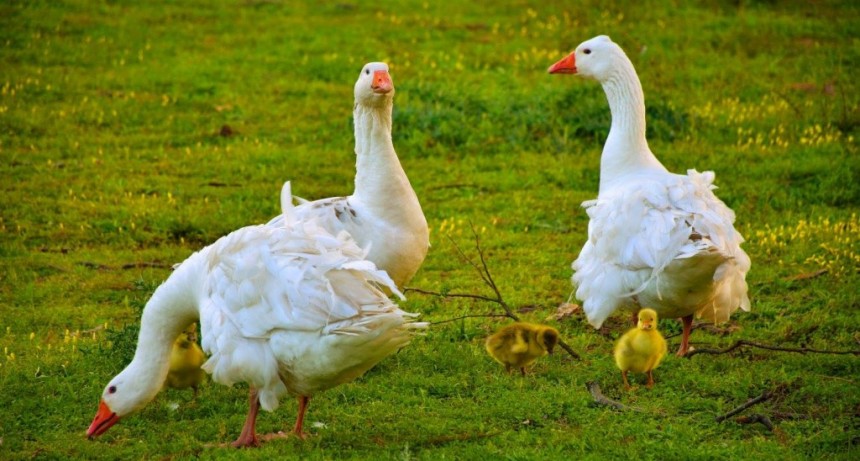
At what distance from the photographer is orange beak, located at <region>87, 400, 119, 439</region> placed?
6.20m

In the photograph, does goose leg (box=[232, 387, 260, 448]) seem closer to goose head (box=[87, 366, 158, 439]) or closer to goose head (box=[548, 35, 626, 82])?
goose head (box=[87, 366, 158, 439])

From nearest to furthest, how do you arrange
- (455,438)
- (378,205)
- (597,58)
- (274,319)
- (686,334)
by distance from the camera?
(274,319) → (455,438) → (378,205) → (686,334) → (597,58)

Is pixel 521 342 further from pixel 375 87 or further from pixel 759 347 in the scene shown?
pixel 375 87

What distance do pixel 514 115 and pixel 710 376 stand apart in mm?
6790

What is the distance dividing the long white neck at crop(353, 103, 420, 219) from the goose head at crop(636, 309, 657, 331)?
174cm

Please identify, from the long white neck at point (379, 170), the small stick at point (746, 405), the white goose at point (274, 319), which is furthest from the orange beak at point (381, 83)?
the small stick at point (746, 405)

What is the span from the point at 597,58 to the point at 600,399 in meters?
3.25

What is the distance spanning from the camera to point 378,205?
24.8 ft

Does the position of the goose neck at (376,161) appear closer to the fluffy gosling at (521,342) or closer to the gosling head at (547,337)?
the fluffy gosling at (521,342)

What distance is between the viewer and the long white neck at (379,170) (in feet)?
24.8

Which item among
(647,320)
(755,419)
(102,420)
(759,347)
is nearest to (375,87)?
(647,320)

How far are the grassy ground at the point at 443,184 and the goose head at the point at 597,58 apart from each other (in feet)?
6.00

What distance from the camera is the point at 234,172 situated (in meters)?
12.4

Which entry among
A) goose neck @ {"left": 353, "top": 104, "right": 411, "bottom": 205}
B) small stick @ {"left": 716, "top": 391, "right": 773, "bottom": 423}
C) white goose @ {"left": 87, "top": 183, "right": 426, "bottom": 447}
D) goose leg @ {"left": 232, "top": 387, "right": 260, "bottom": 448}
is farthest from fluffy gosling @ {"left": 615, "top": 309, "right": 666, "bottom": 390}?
goose leg @ {"left": 232, "top": 387, "right": 260, "bottom": 448}
